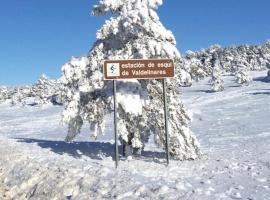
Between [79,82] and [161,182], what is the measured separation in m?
7.44

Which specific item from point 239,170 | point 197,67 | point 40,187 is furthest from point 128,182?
point 197,67

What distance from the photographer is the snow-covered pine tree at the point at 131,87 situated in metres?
17.0

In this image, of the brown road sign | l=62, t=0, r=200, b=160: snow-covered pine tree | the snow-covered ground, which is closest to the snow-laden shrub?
the snow-covered ground

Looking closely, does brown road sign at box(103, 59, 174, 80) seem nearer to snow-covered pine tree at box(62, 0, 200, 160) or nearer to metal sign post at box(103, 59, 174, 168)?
metal sign post at box(103, 59, 174, 168)

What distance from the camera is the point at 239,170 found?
531 inches

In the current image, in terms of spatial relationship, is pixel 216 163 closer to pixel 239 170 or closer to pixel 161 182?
pixel 239 170

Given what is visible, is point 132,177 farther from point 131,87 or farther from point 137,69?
point 131,87

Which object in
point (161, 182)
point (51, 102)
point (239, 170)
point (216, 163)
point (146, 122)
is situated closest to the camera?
point (161, 182)

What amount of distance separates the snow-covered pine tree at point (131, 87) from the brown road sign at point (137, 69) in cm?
209

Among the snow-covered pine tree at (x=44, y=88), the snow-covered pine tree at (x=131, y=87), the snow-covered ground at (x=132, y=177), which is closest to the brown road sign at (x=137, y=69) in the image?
the snow-covered pine tree at (x=131, y=87)

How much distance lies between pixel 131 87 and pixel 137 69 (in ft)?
7.82

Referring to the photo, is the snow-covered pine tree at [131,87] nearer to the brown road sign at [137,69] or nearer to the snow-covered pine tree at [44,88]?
the brown road sign at [137,69]

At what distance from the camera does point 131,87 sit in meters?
17.0

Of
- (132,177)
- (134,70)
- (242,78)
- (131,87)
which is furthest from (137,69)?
(242,78)
